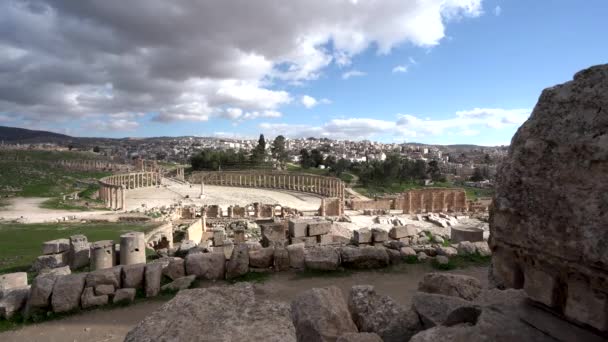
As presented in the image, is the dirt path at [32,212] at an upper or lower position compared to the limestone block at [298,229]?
lower

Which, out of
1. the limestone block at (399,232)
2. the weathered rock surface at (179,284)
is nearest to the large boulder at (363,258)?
the weathered rock surface at (179,284)

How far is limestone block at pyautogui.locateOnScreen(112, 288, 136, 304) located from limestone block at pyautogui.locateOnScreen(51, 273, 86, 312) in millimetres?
805

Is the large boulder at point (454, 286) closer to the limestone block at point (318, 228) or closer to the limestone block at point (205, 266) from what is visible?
the limestone block at point (205, 266)

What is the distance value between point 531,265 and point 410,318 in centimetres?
247

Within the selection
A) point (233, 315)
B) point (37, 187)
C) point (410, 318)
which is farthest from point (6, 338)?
point (37, 187)

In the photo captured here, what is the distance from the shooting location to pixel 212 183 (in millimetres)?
73438

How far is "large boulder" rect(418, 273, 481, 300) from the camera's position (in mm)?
6098

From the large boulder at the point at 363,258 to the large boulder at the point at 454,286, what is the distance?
11.7ft

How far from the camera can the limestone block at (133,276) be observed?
8.61m

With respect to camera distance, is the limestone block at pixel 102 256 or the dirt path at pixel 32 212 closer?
the limestone block at pixel 102 256

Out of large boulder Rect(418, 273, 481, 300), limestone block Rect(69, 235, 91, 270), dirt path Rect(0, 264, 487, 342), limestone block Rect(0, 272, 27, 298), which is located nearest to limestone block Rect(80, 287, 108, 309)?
dirt path Rect(0, 264, 487, 342)

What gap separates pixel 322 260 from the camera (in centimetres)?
991

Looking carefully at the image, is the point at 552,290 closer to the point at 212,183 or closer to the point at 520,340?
the point at 520,340

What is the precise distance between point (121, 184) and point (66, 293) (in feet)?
182
